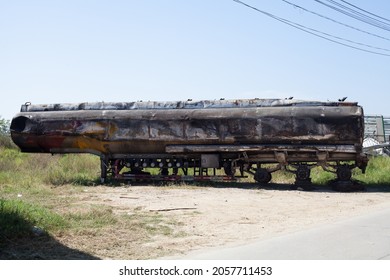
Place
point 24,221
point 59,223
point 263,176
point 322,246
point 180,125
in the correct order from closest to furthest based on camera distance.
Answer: point 322,246, point 24,221, point 59,223, point 263,176, point 180,125

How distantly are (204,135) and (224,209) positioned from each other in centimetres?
671

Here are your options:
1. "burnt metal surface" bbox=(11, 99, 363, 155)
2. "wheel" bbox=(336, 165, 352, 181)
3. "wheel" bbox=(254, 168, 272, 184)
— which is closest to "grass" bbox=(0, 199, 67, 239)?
"burnt metal surface" bbox=(11, 99, 363, 155)

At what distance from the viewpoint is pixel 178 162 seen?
67.4ft

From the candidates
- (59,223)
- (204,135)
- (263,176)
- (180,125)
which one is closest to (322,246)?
(59,223)

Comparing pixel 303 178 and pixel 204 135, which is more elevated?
pixel 204 135

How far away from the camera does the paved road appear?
7.44 metres

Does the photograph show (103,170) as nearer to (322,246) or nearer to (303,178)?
(303,178)

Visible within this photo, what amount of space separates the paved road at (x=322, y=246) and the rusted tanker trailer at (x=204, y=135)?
8.72 meters

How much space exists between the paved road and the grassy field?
68.4 inches

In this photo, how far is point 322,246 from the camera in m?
8.13

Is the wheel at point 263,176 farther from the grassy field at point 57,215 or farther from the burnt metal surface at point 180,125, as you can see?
the grassy field at point 57,215

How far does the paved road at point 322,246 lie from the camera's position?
7.44 meters

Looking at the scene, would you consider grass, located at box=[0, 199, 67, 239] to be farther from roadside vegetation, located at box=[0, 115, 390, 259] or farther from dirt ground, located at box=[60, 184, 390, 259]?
dirt ground, located at box=[60, 184, 390, 259]

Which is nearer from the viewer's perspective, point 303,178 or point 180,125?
point 303,178
